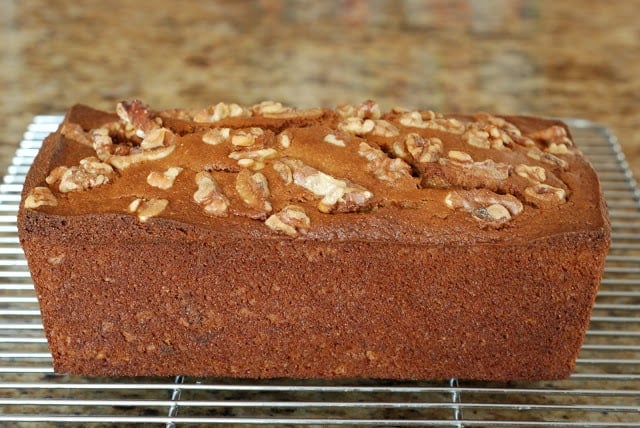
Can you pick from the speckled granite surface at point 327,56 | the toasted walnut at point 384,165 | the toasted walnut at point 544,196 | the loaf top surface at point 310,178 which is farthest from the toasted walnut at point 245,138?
the speckled granite surface at point 327,56

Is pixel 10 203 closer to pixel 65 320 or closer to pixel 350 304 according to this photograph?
pixel 65 320

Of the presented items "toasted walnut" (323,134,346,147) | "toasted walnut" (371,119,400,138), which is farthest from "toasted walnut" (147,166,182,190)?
"toasted walnut" (371,119,400,138)

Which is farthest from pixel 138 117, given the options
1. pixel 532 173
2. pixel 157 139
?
pixel 532 173

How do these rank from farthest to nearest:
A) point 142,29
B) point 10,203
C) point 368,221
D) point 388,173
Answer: point 142,29
point 10,203
point 388,173
point 368,221

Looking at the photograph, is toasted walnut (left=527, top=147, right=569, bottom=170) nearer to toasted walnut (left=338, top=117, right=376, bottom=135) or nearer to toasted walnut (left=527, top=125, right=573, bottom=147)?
toasted walnut (left=527, top=125, right=573, bottom=147)

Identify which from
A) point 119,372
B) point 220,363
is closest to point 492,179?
point 220,363

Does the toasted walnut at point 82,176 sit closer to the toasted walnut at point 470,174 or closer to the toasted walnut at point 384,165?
the toasted walnut at point 384,165
